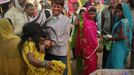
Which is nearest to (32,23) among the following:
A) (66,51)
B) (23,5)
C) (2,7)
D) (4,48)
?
(4,48)

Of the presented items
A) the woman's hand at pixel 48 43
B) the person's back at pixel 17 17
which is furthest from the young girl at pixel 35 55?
the person's back at pixel 17 17

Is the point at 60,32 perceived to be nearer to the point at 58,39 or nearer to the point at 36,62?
the point at 58,39

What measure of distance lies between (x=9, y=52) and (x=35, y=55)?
0.39 m

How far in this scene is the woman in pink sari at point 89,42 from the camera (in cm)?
713

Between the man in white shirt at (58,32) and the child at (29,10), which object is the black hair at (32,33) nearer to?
the man in white shirt at (58,32)

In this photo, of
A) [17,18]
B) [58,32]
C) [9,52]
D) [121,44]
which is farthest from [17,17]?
[121,44]

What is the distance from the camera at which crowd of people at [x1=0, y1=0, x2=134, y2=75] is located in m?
5.05

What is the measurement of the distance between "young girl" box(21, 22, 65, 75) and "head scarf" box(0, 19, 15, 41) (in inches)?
12.3

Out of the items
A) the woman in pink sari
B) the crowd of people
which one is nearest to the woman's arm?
the crowd of people

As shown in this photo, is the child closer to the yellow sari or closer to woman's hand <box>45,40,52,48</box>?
woman's hand <box>45,40,52,48</box>

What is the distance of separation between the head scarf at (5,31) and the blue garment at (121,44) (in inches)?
84.0

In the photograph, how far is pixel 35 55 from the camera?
505 cm

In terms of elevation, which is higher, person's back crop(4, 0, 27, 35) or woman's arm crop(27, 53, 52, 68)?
person's back crop(4, 0, 27, 35)

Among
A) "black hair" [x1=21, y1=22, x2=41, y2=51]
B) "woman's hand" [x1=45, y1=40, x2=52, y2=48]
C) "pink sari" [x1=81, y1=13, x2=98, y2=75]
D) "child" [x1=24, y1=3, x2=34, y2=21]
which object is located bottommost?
"pink sari" [x1=81, y1=13, x2=98, y2=75]
